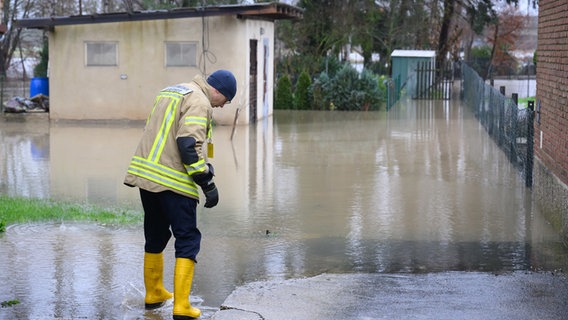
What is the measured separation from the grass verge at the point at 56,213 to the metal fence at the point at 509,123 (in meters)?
5.60

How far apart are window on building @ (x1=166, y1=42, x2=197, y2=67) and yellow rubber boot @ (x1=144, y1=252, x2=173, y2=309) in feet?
54.1

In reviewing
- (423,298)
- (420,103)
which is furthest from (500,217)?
(420,103)

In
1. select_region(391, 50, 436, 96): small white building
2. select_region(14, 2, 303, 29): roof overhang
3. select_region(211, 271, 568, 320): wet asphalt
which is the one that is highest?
select_region(14, 2, 303, 29): roof overhang

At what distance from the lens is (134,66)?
23203mm

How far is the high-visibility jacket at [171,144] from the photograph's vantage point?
6180mm

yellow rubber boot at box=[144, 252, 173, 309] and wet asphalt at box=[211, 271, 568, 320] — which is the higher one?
yellow rubber boot at box=[144, 252, 173, 309]

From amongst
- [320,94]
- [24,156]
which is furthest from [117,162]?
[320,94]

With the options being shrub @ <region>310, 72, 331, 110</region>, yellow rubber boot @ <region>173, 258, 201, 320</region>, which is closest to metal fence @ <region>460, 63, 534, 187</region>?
shrub @ <region>310, 72, 331, 110</region>

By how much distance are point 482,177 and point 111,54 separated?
40.1 feet

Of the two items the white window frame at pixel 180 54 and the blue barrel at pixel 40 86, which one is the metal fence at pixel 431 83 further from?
the blue barrel at pixel 40 86

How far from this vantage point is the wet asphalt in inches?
252

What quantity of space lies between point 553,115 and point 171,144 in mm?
5750

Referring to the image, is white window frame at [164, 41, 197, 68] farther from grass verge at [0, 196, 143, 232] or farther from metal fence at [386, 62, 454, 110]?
grass verge at [0, 196, 143, 232]

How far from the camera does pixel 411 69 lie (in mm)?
32781
